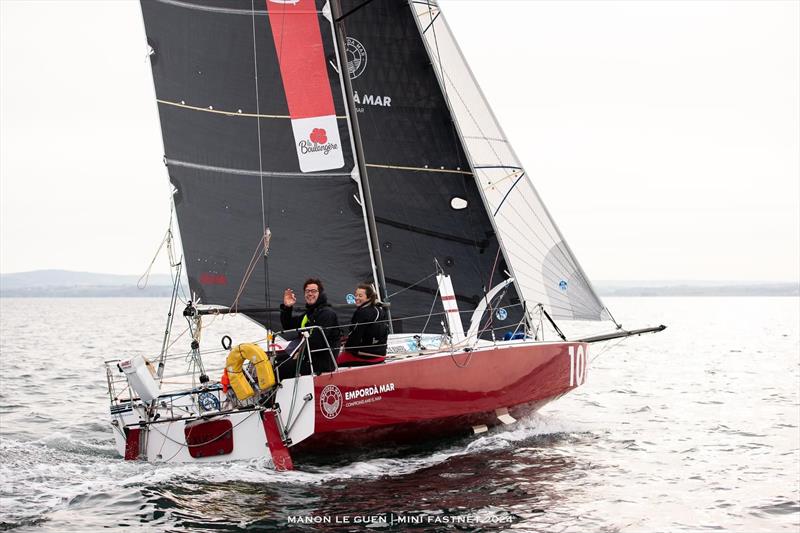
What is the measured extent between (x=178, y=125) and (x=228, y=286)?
1.93m

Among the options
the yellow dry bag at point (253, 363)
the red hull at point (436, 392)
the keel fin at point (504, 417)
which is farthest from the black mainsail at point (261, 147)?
the keel fin at point (504, 417)

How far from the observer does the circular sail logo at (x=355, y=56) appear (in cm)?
1137

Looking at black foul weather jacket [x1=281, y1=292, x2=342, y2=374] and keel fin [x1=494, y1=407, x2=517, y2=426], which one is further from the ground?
black foul weather jacket [x1=281, y1=292, x2=342, y2=374]

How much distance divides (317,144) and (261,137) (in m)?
0.66

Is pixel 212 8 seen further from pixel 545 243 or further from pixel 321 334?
pixel 545 243

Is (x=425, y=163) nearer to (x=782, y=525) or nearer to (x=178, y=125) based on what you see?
(x=178, y=125)

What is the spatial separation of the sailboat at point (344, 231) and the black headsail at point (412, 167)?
0.02 m

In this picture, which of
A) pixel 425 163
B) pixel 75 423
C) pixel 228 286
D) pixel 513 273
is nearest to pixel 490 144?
pixel 425 163

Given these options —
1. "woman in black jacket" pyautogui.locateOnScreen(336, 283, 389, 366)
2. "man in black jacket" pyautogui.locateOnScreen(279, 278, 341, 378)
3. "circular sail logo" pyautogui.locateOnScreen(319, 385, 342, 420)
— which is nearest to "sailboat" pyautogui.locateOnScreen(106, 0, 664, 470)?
"circular sail logo" pyautogui.locateOnScreen(319, 385, 342, 420)

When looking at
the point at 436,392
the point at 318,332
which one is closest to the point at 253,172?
the point at 318,332

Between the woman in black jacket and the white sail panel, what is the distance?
2597 millimetres

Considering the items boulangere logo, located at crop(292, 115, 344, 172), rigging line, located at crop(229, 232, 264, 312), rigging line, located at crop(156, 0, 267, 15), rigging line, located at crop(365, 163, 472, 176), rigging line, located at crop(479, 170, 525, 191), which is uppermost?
rigging line, located at crop(156, 0, 267, 15)

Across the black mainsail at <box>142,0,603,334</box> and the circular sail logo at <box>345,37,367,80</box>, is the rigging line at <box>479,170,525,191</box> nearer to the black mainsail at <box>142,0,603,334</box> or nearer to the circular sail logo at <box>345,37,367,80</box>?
the black mainsail at <box>142,0,603,334</box>

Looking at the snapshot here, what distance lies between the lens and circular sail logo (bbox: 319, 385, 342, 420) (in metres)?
8.70
